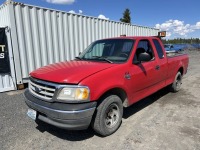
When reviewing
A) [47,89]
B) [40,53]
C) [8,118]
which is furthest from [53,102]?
[40,53]

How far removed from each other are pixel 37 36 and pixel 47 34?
1.63ft

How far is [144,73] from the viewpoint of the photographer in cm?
425

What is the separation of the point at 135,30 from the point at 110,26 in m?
2.99

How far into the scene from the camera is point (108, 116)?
360 centimetres

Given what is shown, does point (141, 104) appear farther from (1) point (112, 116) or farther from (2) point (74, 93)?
(2) point (74, 93)

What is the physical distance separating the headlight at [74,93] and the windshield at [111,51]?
3.74 feet

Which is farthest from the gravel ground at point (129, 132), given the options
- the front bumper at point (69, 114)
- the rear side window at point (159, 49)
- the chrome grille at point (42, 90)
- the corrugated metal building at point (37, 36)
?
the corrugated metal building at point (37, 36)

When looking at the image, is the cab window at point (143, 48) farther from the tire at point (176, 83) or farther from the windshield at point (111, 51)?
the tire at point (176, 83)

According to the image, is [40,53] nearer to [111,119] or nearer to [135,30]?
[111,119]

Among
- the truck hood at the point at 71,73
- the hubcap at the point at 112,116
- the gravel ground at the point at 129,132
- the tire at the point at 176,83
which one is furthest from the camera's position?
the tire at the point at 176,83

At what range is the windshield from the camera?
13.3 feet

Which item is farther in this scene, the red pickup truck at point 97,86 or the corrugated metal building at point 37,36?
the corrugated metal building at point 37,36

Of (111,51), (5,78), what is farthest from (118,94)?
(5,78)

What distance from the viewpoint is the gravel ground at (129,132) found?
10.8 ft
